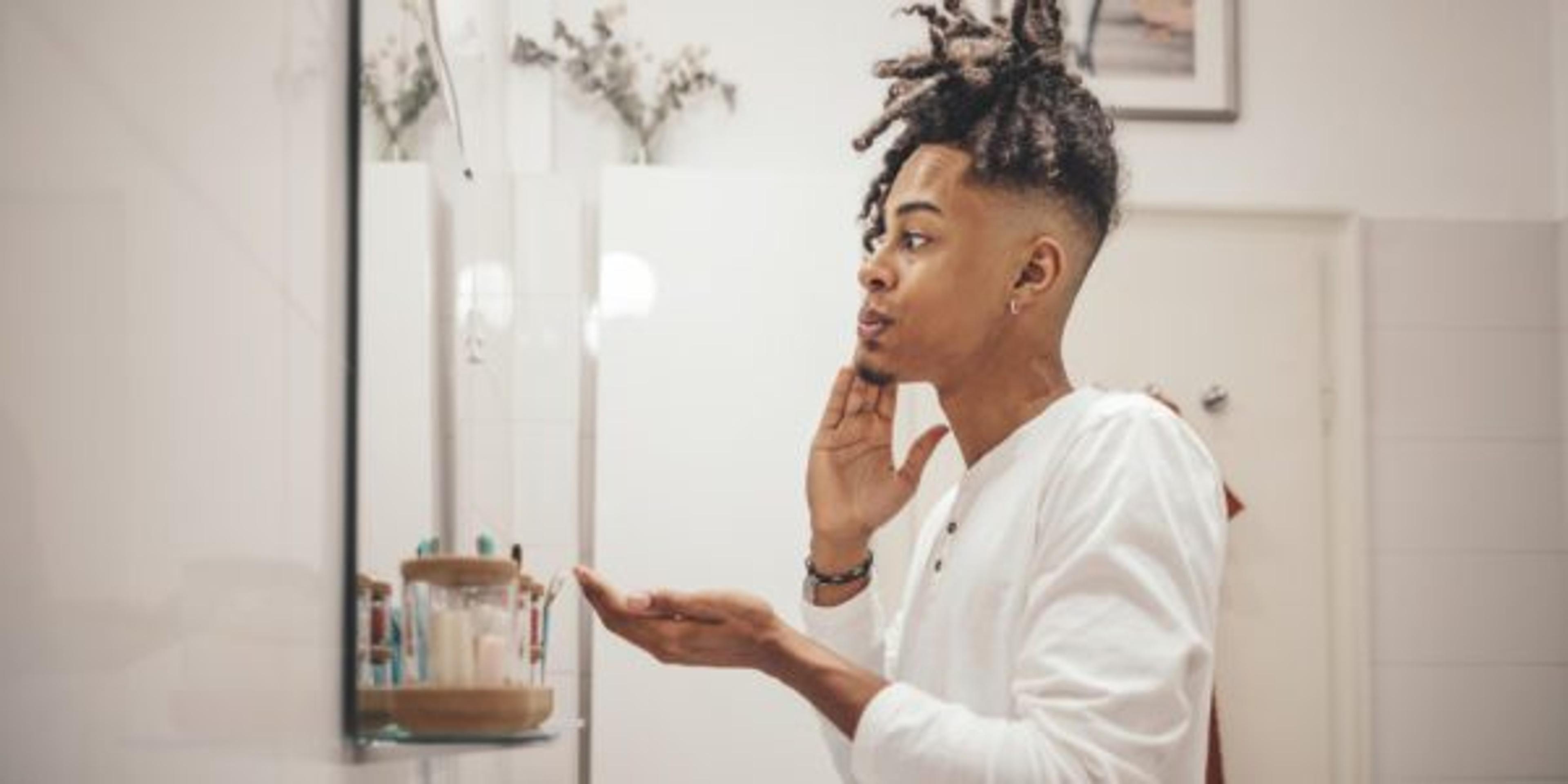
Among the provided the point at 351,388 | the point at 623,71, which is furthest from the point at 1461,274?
the point at 351,388

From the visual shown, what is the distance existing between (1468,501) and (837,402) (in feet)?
9.59

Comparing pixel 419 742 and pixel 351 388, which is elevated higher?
pixel 351 388

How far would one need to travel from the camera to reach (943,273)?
5.24ft

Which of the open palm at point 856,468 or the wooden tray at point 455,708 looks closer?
the wooden tray at point 455,708

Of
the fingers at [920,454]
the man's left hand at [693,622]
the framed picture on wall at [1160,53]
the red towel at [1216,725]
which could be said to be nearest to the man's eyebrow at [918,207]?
the fingers at [920,454]

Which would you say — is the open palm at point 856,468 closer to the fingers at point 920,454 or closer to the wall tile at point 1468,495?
the fingers at point 920,454

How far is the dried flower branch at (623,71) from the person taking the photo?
4.03 meters

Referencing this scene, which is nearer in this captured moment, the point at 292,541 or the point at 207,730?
the point at 207,730

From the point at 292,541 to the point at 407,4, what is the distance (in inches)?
27.6

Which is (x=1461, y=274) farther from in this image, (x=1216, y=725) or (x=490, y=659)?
(x=490, y=659)

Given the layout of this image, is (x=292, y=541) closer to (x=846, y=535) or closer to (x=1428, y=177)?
(x=846, y=535)

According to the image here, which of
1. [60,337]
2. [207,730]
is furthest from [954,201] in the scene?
[60,337]

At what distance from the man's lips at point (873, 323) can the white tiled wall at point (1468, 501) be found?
2.87 meters

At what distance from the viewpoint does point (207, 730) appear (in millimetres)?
861
